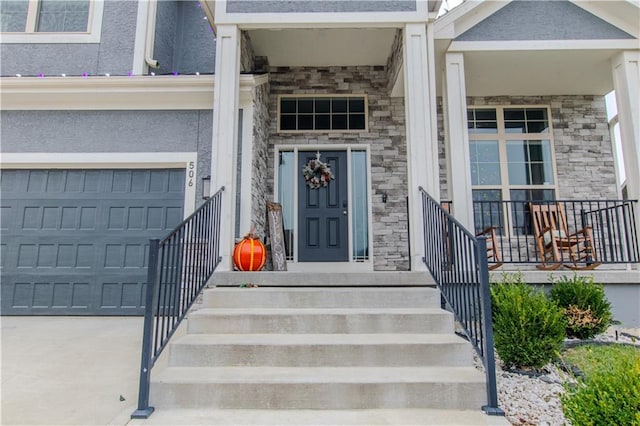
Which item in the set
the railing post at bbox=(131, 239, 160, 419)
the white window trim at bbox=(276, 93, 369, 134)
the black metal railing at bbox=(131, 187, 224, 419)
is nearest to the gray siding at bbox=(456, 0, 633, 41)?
the white window trim at bbox=(276, 93, 369, 134)

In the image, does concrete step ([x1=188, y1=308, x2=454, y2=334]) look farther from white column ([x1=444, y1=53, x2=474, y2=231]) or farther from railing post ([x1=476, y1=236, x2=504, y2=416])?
white column ([x1=444, y1=53, x2=474, y2=231])

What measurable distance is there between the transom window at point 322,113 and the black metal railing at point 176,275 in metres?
2.37

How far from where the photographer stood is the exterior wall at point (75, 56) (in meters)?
5.41

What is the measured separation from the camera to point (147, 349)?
221 cm

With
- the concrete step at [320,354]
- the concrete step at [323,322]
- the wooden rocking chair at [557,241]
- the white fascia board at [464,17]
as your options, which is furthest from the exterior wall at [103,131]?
the wooden rocking chair at [557,241]

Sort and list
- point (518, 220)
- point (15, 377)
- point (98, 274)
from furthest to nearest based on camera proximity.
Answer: point (518, 220) < point (98, 274) < point (15, 377)

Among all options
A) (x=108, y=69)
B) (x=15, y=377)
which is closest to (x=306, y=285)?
(x=15, y=377)

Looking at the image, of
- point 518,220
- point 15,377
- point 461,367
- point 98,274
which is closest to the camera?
point 461,367

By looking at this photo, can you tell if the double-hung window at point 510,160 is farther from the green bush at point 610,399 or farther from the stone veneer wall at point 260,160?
the green bush at point 610,399

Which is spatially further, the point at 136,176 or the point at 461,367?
the point at 136,176

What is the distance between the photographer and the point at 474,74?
548 cm

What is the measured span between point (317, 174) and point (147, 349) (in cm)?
385

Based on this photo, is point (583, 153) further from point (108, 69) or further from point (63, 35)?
point (63, 35)

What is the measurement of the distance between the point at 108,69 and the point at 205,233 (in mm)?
3603
